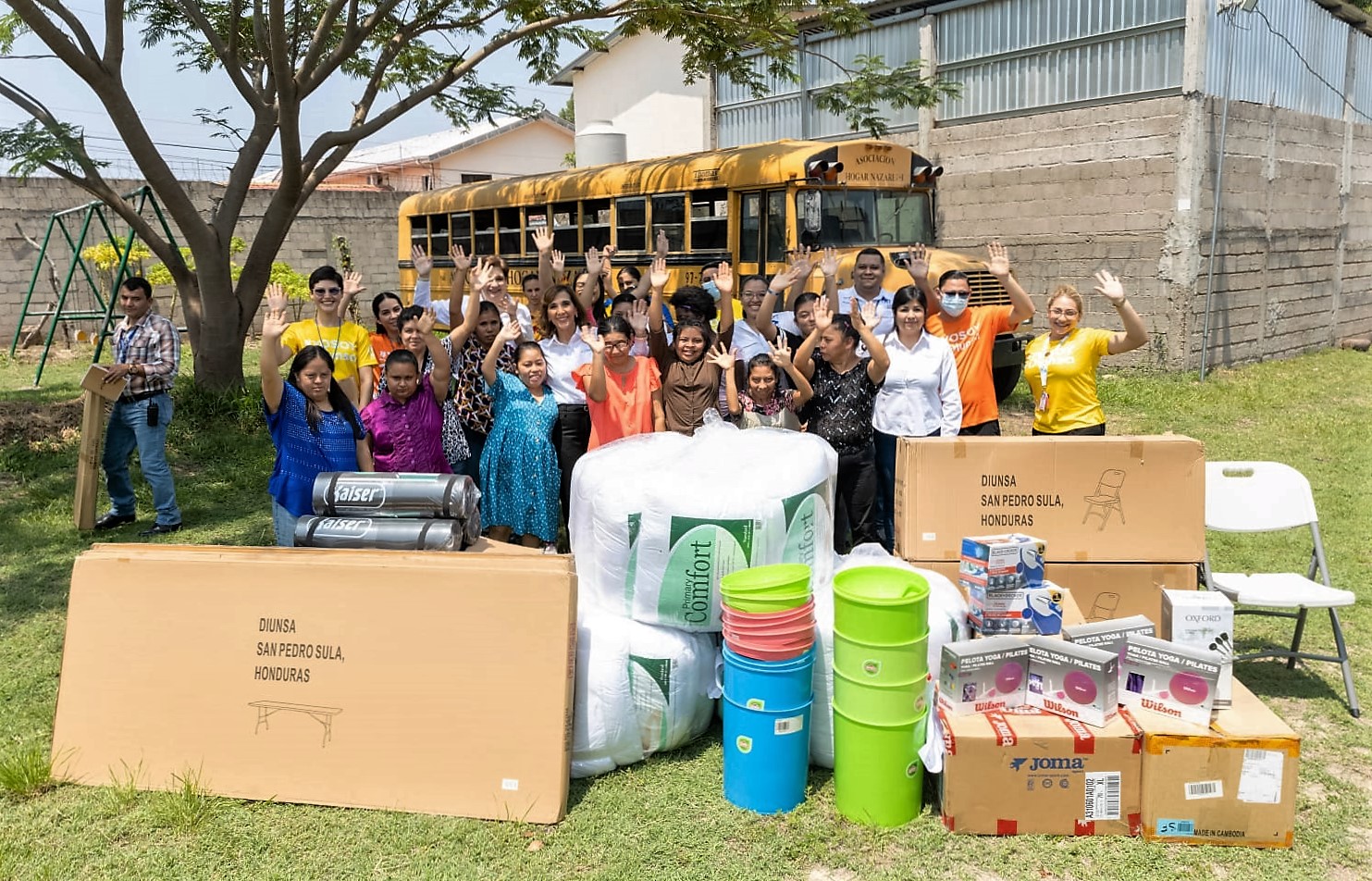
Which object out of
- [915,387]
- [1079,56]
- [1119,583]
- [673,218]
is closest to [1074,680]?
[1119,583]

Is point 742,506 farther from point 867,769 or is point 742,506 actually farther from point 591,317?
point 591,317

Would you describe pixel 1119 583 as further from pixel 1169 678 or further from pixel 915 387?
pixel 915 387

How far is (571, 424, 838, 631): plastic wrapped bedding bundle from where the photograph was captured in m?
3.41

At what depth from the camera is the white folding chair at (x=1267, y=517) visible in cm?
397

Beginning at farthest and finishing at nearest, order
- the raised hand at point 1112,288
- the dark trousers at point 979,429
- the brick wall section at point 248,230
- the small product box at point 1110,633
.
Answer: the brick wall section at point 248,230, the dark trousers at point 979,429, the raised hand at point 1112,288, the small product box at point 1110,633

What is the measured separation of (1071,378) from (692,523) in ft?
7.73

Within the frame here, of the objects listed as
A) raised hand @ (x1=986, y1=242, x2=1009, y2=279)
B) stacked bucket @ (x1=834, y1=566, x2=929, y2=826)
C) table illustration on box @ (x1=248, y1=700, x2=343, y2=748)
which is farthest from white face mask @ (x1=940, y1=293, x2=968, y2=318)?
table illustration on box @ (x1=248, y1=700, x2=343, y2=748)

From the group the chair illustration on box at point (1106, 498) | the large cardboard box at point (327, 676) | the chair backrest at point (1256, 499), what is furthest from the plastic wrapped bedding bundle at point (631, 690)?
the chair backrest at point (1256, 499)

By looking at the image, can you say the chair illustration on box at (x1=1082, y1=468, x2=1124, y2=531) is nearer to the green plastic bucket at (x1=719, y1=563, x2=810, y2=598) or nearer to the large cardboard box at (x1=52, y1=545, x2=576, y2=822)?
the green plastic bucket at (x1=719, y1=563, x2=810, y2=598)

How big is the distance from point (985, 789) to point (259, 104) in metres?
8.94

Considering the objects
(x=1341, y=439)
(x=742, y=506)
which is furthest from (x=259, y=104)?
(x=1341, y=439)

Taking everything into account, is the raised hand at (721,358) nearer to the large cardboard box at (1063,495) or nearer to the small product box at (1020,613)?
the large cardboard box at (1063,495)

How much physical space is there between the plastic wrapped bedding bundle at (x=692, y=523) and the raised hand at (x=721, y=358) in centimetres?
104

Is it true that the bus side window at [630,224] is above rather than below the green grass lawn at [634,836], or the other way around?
above
